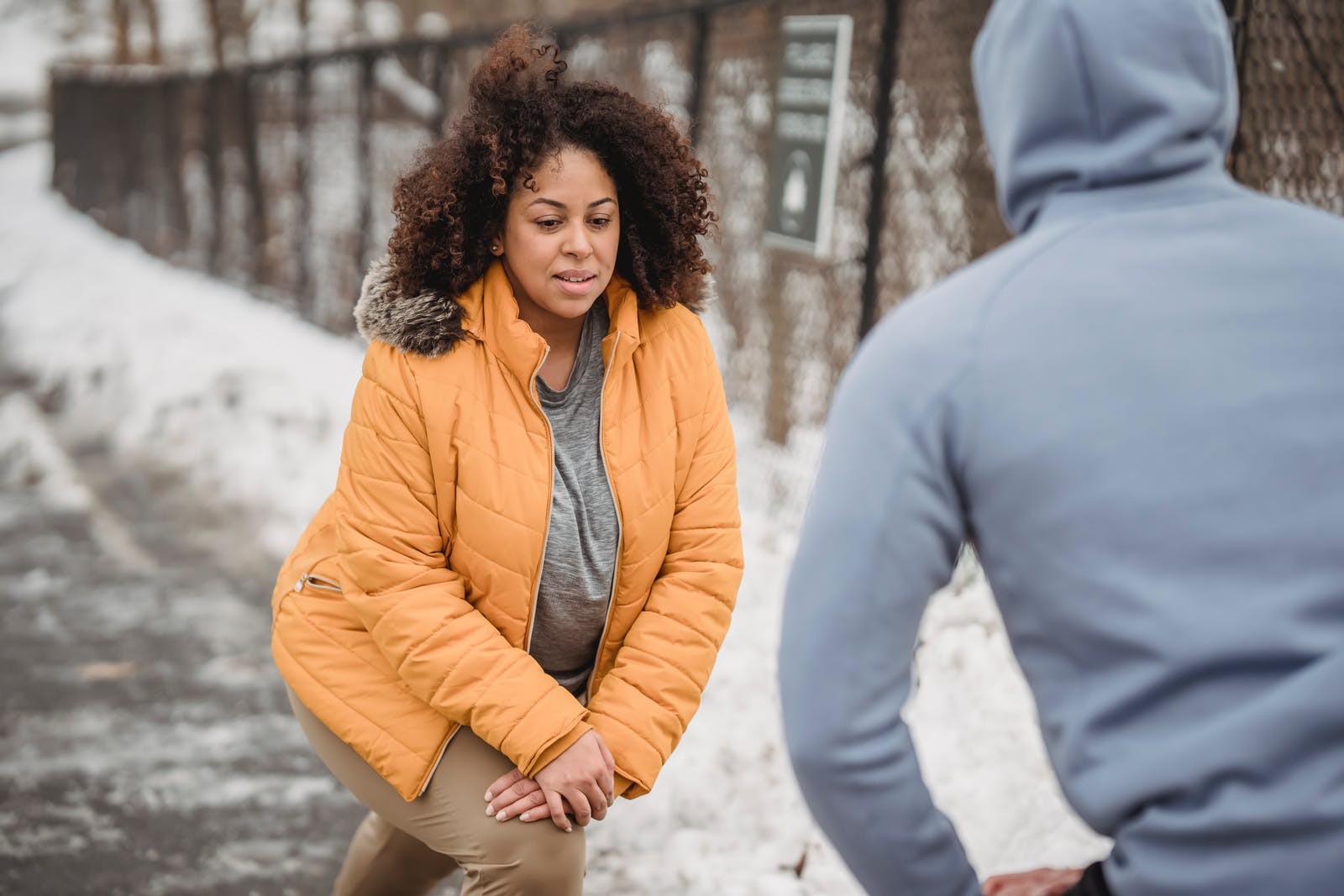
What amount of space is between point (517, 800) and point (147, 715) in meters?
3.13

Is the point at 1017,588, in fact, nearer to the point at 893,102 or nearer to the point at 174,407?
the point at 893,102

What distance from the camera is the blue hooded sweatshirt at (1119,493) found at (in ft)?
4.20

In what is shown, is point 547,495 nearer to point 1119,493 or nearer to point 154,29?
point 1119,493

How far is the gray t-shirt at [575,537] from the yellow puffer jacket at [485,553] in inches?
1.3

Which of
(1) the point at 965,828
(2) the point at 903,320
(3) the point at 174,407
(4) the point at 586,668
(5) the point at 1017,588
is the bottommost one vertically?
(3) the point at 174,407

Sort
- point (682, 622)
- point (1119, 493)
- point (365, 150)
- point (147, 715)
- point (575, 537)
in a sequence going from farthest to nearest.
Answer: point (365, 150) < point (147, 715) < point (682, 622) < point (575, 537) < point (1119, 493)

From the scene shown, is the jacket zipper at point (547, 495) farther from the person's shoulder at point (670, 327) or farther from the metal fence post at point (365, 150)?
the metal fence post at point (365, 150)

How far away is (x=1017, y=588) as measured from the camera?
4.59 ft

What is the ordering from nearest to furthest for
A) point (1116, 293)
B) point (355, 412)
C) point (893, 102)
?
point (1116, 293) < point (355, 412) < point (893, 102)

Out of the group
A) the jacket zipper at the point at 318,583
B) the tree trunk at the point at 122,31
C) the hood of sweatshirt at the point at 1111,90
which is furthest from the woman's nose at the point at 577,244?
the tree trunk at the point at 122,31

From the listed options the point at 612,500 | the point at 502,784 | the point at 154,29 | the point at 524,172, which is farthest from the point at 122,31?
the point at 502,784

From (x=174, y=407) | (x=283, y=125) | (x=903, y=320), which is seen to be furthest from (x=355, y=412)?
(x=283, y=125)

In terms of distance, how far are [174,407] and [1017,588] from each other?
906 centimetres

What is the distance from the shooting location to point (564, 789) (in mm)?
2299
